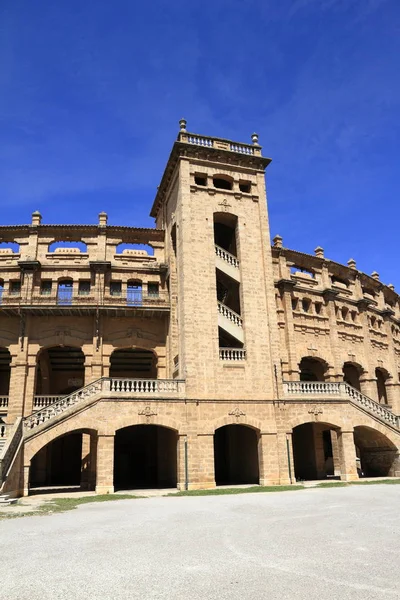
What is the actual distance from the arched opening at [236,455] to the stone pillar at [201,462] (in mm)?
3174

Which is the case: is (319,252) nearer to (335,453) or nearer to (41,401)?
(335,453)

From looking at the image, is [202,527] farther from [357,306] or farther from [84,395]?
[357,306]

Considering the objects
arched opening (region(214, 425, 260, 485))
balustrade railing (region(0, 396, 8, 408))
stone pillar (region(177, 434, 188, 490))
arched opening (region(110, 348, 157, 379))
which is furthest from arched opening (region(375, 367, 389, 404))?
balustrade railing (region(0, 396, 8, 408))

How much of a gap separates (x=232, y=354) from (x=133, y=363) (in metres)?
11.1

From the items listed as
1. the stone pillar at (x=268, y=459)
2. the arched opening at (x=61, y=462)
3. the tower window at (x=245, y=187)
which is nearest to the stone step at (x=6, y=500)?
the arched opening at (x=61, y=462)

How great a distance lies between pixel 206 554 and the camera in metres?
8.28

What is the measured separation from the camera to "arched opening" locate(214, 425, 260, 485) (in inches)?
1038

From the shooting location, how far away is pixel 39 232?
102ft

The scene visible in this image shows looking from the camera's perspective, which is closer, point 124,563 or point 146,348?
point 124,563

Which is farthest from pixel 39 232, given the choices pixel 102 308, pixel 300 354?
pixel 300 354

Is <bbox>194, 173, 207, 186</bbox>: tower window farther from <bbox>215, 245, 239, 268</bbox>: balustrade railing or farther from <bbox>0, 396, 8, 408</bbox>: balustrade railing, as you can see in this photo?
<bbox>0, 396, 8, 408</bbox>: balustrade railing

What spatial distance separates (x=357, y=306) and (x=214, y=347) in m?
18.2

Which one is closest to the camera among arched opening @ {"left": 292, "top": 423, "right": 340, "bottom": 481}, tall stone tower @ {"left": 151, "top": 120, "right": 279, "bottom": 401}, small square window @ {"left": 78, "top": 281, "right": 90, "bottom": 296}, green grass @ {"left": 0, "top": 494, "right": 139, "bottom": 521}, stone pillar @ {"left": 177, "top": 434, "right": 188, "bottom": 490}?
green grass @ {"left": 0, "top": 494, "right": 139, "bottom": 521}

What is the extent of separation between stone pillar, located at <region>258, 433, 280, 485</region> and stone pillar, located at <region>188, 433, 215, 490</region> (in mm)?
2728
